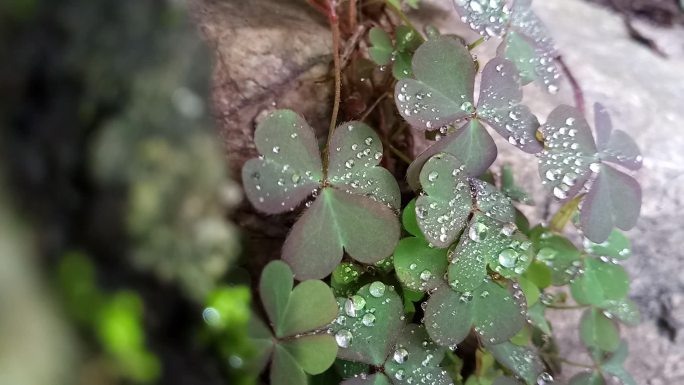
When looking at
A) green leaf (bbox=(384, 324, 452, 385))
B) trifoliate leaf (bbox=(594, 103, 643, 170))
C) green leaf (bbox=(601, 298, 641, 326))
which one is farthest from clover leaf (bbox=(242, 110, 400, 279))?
green leaf (bbox=(601, 298, 641, 326))

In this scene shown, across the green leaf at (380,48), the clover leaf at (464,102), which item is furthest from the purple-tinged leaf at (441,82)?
the green leaf at (380,48)

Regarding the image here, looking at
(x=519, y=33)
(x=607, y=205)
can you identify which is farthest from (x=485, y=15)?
(x=607, y=205)

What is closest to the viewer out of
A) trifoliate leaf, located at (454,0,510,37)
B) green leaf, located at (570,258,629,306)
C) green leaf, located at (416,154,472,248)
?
green leaf, located at (416,154,472,248)

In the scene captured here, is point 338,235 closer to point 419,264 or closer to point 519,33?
point 419,264

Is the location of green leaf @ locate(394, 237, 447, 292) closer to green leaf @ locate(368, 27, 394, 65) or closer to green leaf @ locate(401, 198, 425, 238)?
green leaf @ locate(401, 198, 425, 238)

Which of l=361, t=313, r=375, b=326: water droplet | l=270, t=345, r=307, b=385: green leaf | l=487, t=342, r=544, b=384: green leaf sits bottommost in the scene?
l=487, t=342, r=544, b=384: green leaf

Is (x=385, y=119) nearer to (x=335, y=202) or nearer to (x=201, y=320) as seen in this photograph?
(x=335, y=202)

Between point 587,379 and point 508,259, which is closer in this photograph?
point 508,259
